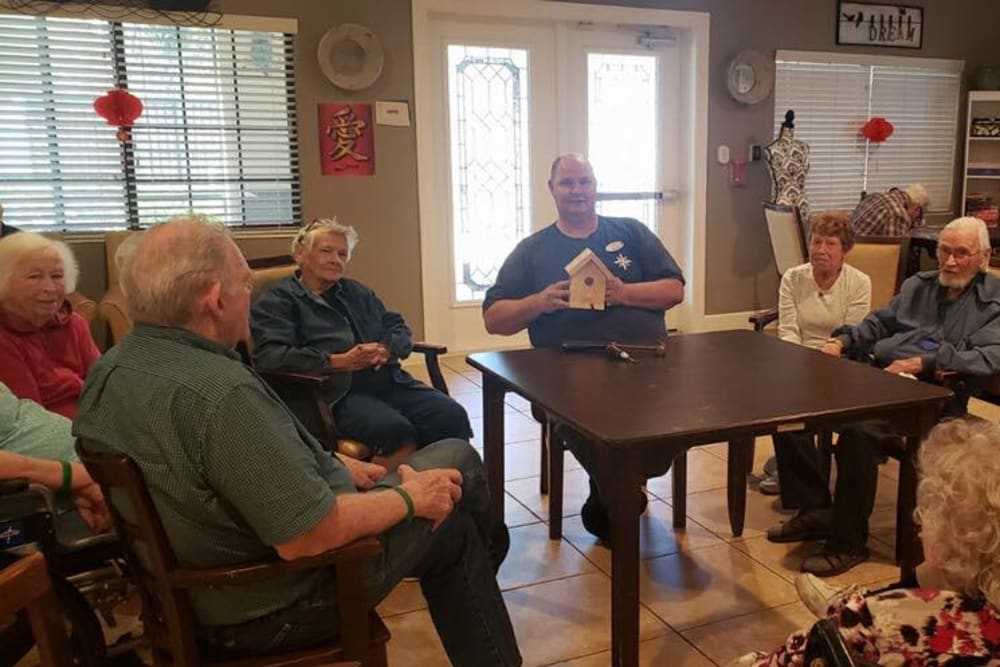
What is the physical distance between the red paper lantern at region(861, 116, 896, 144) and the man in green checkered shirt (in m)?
5.90

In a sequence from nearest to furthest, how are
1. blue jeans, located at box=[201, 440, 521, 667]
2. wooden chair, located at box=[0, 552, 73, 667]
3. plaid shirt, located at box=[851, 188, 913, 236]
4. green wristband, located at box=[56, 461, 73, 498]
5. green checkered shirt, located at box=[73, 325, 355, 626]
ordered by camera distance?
wooden chair, located at box=[0, 552, 73, 667] < green checkered shirt, located at box=[73, 325, 355, 626] < blue jeans, located at box=[201, 440, 521, 667] < green wristband, located at box=[56, 461, 73, 498] < plaid shirt, located at box=[851, 188, 913, 236]

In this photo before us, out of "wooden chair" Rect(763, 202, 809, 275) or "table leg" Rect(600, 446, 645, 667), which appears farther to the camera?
"wooden chair" Rect(763, 202, 809, 275)

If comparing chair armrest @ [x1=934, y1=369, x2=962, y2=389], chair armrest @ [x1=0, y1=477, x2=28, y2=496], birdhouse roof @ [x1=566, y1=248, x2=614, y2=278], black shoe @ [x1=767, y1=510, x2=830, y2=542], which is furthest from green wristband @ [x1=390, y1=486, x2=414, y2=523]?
chair armrest @ [x1=934, y1=369, x2=962, y2=389]

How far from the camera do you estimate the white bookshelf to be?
673 cm

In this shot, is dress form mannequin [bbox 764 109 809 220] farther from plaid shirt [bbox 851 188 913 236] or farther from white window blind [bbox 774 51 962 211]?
plaid shirt [bbox 851 188 913 236]

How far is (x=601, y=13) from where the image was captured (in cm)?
548

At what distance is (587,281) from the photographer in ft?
8.74

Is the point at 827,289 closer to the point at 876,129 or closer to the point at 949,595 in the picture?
the point at 949,595

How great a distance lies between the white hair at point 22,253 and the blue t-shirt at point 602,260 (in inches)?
47.6

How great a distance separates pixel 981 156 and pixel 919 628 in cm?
693

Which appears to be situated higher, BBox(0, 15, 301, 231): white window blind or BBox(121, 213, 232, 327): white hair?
BBox(0, 15, 301, 231): white window blind

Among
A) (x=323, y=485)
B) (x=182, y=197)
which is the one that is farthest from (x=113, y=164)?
(x=323, y=485)

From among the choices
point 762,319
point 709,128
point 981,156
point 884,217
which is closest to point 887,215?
point 884,217

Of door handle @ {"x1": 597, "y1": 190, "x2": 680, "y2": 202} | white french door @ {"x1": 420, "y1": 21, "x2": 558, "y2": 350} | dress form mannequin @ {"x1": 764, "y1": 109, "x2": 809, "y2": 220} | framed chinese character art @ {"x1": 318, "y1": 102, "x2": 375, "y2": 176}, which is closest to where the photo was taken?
framed chinese character art @ {"x1": 318, "y1": 102, "x2": 375, "y2": 176}
